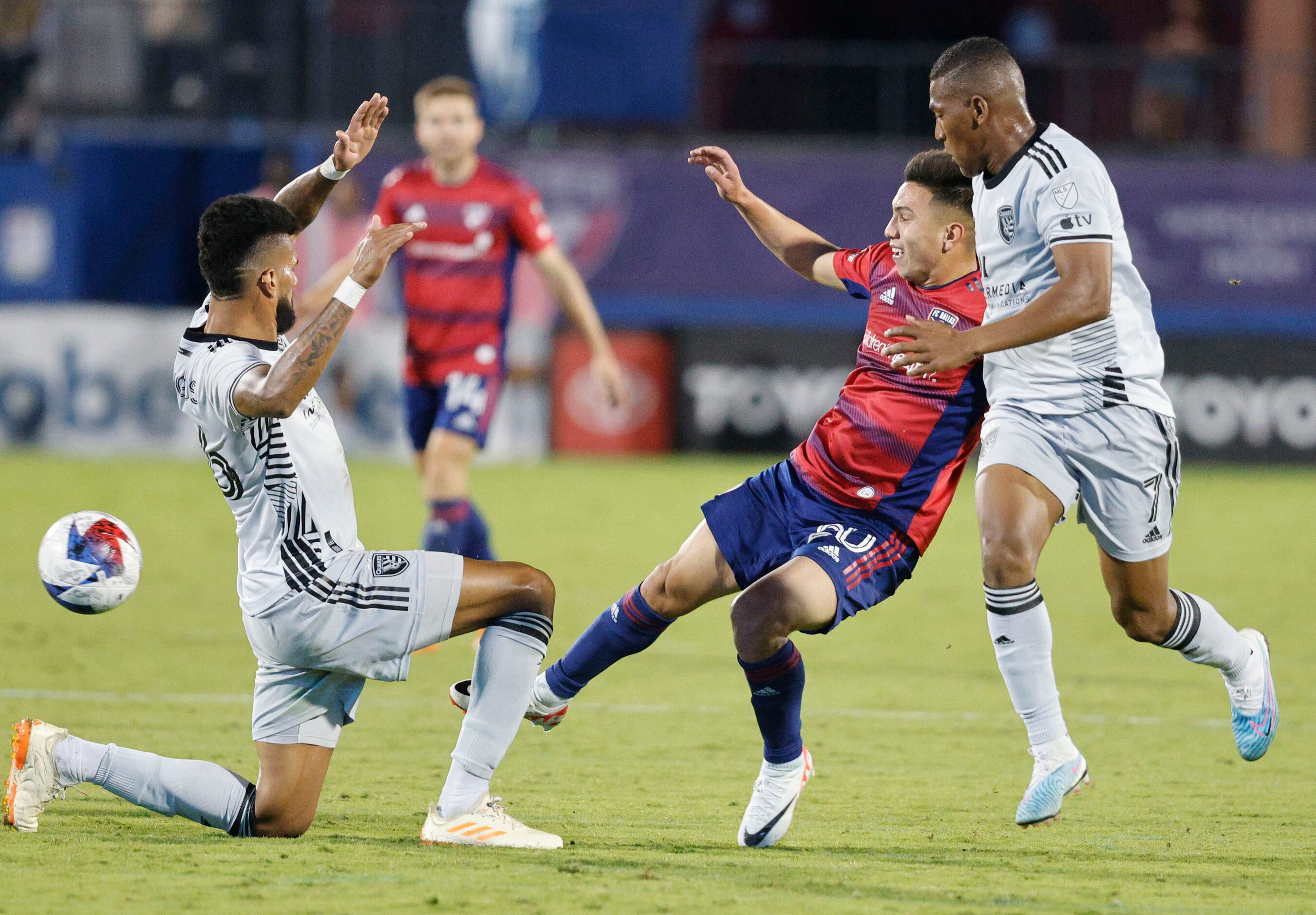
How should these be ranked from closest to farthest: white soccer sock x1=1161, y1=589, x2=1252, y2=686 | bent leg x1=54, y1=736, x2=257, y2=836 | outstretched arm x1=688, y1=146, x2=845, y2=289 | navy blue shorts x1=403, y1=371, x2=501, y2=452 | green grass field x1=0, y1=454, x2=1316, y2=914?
green grass field x1=0, y1=454, x2=1316, y2=914 → bent leg x1=54, y1=736, x2=257, y2=836 → white soccer sock x1=1161, y1=589, x2=1252, y2=686 → outstretched arm x1=688, y1=146, x2=845, y2=289 → navy blue shorts x1=403, y1=371, x2=501, y2=452

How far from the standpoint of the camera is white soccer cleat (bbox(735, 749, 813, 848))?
→ 483 centimetres

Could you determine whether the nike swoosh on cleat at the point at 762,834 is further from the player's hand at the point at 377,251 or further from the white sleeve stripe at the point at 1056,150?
the white sleeve stripe at the point at 1056,150

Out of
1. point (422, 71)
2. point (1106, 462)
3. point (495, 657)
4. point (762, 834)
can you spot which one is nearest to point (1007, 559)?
point (1106, 462)

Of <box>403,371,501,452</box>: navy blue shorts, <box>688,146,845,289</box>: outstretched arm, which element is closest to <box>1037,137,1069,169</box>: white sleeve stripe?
<box>688,146,845,289</box>: outstretched arm

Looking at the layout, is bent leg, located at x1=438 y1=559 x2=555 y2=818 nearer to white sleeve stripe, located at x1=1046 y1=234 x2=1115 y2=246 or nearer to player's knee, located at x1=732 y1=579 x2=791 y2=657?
player's knee, located at x1=732 y1=579 x2=791 y2=657

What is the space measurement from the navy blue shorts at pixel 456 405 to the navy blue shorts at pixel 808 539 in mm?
3162

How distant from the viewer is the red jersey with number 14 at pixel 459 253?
8555 mm

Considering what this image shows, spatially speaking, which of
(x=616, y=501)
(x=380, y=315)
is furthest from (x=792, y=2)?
(x=616, y=501)

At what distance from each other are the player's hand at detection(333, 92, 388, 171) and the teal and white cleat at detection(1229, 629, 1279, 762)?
3.28 m

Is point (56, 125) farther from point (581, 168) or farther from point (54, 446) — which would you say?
point (581, 168)

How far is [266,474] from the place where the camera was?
468cm

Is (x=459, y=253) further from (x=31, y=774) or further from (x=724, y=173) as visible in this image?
(x=31, y=774)

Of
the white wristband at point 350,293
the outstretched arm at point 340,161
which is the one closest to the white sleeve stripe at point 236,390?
the white wristband at point 350,293

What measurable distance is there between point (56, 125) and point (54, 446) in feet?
11.1
